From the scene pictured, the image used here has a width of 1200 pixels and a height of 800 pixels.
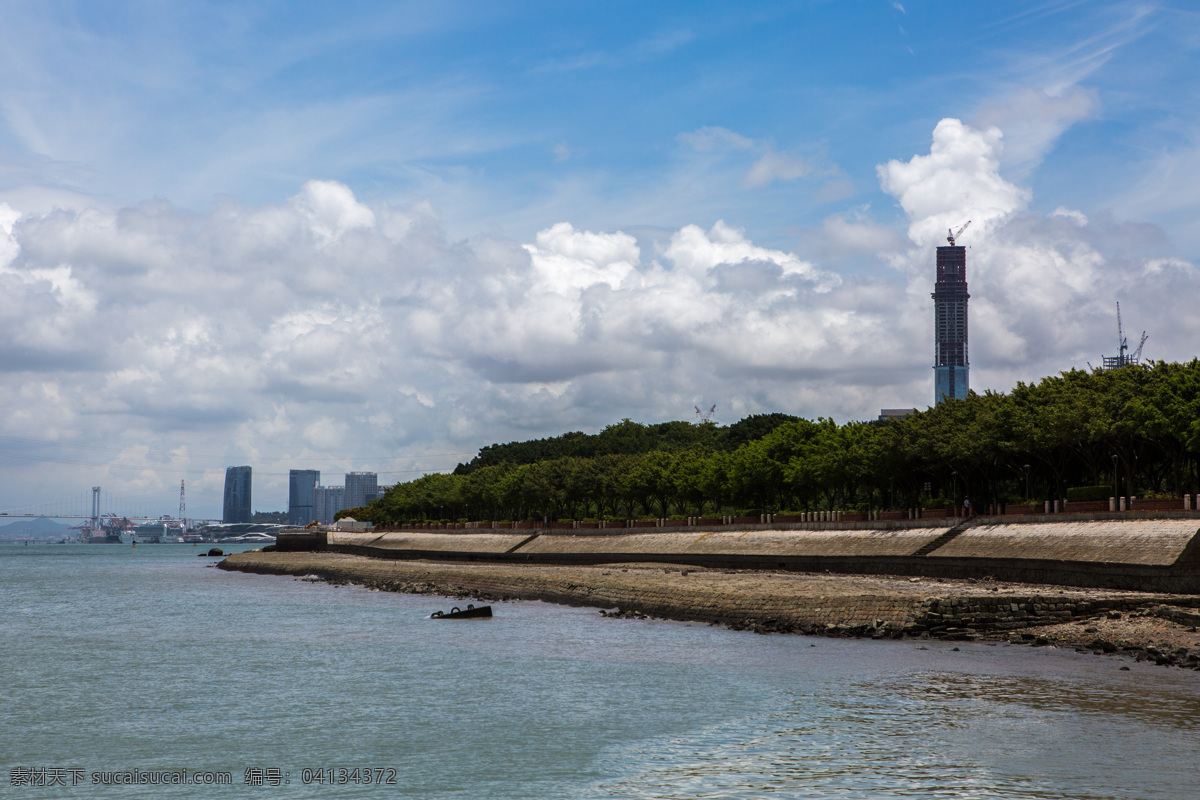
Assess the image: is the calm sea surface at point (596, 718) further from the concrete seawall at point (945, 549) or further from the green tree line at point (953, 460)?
the green tree line at point (953, 460)

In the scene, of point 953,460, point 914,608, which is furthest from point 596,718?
point 953,460

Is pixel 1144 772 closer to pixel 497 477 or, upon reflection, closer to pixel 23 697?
pixel 23 697

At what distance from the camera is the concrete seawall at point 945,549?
45.4 m

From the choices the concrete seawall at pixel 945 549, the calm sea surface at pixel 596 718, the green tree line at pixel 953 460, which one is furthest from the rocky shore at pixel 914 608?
the green tree line at pixel 953 460

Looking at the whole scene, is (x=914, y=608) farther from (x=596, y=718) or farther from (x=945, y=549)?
(x=945, y=549)

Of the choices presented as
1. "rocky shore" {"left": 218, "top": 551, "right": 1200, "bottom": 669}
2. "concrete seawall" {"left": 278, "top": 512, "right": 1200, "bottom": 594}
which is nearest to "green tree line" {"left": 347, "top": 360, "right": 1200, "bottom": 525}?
"concrete seawall" {"left": 278, "top": 512, "right": 1200, "bottom": 594}

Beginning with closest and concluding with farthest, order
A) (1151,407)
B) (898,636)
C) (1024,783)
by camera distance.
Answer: (1024,783), (898,636), (1151,407)

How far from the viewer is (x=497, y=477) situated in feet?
543

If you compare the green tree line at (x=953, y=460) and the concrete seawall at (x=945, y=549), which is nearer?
the concrete seawall at (x=945, y=549)

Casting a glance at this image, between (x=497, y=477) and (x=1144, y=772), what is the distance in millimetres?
149525

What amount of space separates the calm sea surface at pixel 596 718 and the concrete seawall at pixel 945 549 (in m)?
15.4

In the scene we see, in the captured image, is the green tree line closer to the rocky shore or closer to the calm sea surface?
the rocky shore

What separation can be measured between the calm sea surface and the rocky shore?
7.21 feet

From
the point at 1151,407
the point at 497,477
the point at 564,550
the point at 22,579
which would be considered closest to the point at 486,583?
the point at 564,550
